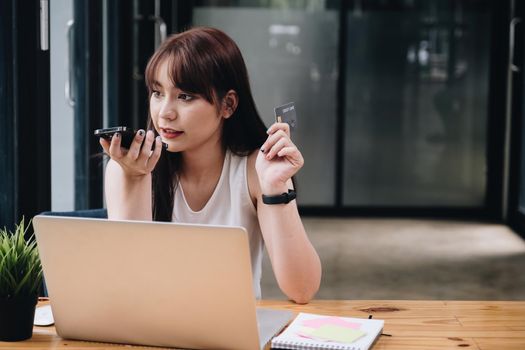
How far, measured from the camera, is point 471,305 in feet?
5.18

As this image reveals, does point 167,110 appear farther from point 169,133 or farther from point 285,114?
point 285,114

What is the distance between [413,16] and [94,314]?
550cm

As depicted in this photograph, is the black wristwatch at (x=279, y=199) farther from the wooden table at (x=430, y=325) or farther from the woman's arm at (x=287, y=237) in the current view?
the wooden table at (x=430, y=325)

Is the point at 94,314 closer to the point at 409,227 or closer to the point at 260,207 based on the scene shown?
the point at 260,207

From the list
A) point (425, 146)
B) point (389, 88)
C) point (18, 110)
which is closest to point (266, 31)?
point (389, 88)

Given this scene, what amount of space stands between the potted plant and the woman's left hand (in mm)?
509

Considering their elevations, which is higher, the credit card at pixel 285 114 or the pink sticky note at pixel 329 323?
the credit card at pixel 285 114

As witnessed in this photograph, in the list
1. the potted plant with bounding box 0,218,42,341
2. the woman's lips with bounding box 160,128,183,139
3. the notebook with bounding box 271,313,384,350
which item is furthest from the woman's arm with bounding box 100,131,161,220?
the notebook with bounding box 271,313,384,350

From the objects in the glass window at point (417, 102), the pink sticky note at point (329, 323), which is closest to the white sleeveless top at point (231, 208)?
the pink sticky note at point (329, 323)

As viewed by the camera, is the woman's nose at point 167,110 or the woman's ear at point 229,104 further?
the woman's ear at point 229,104

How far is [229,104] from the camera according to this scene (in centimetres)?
191

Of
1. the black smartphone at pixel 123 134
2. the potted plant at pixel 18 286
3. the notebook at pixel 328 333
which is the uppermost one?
the black smartphone at pixel 123 134

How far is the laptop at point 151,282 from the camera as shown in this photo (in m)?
1.18

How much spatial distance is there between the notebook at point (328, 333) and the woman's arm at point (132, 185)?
1.55 ft
